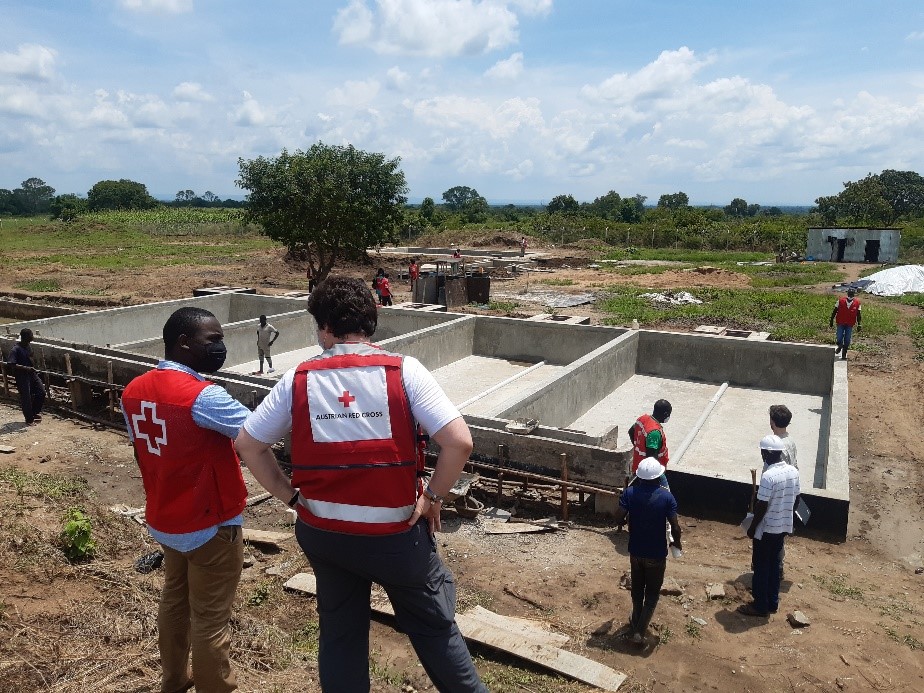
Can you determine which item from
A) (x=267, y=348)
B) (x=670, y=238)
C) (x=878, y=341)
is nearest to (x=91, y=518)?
(x=267, y=348)

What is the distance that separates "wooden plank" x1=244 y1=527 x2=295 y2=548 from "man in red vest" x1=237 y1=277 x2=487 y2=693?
340 centimetres

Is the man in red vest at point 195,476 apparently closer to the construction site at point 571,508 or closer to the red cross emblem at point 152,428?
the red cross emblem at point 152,428

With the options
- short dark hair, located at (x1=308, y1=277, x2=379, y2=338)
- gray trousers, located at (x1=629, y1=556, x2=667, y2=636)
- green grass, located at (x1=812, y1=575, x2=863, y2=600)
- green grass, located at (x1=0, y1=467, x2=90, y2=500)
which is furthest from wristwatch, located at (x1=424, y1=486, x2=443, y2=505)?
green grass, located at (x1=0, y1=467, x2=90, y2=500)

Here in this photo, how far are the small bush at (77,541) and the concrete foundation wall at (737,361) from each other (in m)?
10.9

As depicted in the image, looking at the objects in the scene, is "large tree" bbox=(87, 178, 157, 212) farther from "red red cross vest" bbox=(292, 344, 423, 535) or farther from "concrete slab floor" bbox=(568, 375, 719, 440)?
"red red cross vest" bbox=(292, 344, 423, 535)

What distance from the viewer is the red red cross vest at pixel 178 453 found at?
293cm

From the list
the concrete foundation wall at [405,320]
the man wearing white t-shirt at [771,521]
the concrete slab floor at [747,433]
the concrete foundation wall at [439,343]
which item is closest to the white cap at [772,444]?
the man wearing white t-shirt at [771,521]

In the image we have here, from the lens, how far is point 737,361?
42.8 feet

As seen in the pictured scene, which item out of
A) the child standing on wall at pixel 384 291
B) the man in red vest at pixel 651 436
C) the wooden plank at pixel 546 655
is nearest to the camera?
the wooden plank at pixel 546 655

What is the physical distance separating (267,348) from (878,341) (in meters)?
13.4

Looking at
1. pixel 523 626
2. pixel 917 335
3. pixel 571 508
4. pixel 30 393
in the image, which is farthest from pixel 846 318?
pixel 30 393

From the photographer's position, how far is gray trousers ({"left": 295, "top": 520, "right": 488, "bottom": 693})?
248 centimetres

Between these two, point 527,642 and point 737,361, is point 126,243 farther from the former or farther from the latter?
point 527,642

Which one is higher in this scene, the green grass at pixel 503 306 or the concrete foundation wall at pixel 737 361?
the green grass at pixel 503 306
